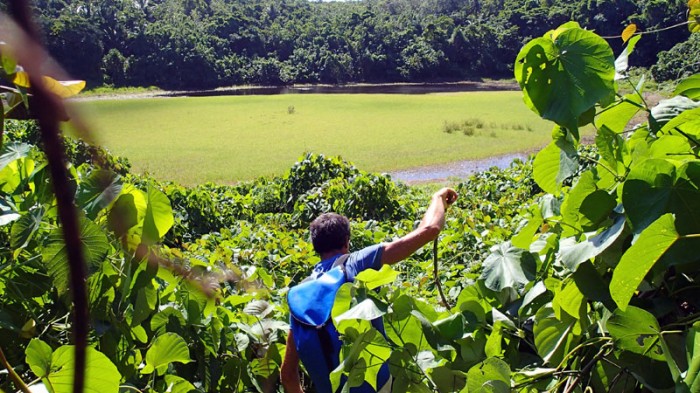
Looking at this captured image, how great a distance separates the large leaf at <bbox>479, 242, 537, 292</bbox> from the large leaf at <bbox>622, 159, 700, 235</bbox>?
1.01ft

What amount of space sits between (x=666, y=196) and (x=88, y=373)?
57 centimetres

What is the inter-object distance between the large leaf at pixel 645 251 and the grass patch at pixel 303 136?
7760 millimetres

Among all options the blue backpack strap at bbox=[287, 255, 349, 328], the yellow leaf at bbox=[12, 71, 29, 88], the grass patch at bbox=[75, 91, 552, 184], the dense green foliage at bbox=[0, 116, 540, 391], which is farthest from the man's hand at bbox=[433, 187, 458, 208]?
the grass patch at bbox=[75, 91, 552, 184]

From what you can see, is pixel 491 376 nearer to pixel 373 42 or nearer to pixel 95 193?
pixel 95 193

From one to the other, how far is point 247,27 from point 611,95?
40.5 meters

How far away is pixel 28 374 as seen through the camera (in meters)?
0.85

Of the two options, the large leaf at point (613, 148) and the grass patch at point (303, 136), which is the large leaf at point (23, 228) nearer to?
the large leaf at point (613, 148)

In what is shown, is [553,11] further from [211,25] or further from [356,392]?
[356,392]

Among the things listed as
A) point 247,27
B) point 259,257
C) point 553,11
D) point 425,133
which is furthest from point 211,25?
point 259,257

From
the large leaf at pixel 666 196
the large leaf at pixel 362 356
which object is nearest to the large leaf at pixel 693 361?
the large leaf at pixel 666 196

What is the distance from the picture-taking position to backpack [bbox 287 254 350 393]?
1.01 m

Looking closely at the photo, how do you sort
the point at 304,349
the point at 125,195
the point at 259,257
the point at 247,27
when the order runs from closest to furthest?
the point at 125,195 < the point at 304,349 < the point at 259,257 < the point at 247,27

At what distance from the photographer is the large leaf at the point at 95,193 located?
734 mm

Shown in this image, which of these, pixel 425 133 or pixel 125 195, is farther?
pixel 425 133
